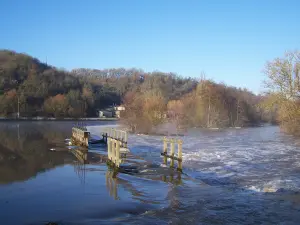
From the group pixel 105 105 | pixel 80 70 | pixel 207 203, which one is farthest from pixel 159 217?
pixel 80 70

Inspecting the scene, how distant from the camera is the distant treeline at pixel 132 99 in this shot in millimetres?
45869

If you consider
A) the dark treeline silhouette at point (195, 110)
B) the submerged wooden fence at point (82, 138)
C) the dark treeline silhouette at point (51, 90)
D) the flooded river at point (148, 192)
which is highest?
the dark treeline silhouette at point (51, 90)

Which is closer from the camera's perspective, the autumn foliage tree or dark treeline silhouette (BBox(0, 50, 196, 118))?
the autumn foliage tree

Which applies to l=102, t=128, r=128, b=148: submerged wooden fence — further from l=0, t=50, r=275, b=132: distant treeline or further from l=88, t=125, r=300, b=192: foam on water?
l=0, t=50, r=275, b=132: distant treeline

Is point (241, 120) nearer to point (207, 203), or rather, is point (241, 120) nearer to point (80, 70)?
point (207, 203)

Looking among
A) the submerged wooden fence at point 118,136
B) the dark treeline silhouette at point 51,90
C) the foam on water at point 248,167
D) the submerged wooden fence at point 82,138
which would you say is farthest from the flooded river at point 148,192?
the dark treeline silhouette at point 51,90

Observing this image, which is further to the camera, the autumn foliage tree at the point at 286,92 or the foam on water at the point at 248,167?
the autumn foliage tree at the point at 286,92

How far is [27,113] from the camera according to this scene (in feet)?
285

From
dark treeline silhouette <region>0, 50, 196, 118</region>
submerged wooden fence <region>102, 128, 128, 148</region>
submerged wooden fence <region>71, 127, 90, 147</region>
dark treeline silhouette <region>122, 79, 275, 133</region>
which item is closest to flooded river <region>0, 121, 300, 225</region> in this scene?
submerged wooden fence <region>102, 128, 128, 148</region>

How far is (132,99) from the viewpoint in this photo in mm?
47250

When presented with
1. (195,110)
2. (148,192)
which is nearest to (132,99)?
(195,110)

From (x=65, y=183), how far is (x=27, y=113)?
79.7 m

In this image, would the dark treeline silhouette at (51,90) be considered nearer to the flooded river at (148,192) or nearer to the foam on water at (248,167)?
the foam on water at (248,167)

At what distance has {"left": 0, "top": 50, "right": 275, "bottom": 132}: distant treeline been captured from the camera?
4587 centimetres
